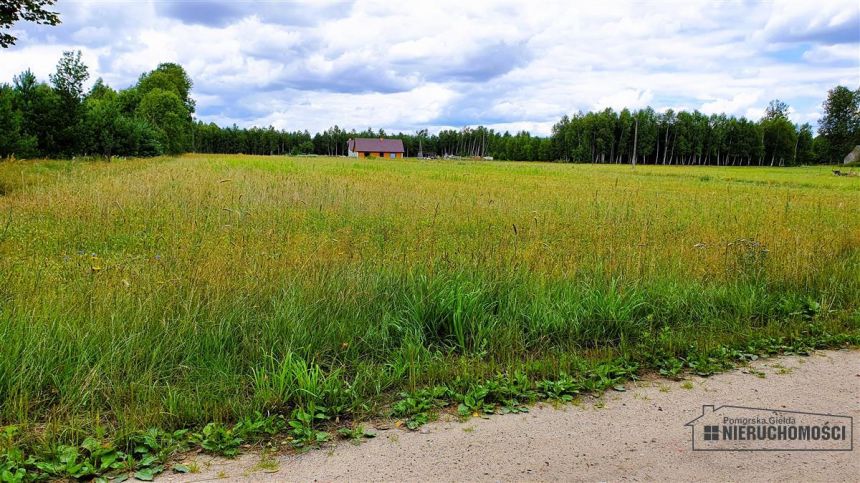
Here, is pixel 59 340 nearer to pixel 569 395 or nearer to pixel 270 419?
pixel 270 419

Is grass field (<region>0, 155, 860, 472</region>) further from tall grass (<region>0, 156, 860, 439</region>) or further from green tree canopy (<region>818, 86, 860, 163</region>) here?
green tree canopy (<region>818, 86, 860, 163</region>)

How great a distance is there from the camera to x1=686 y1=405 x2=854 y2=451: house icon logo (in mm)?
3197

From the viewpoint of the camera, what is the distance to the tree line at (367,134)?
1368 inches

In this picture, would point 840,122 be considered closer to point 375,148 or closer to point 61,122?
point 375,148

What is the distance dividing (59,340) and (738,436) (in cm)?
469

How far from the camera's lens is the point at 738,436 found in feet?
10.8

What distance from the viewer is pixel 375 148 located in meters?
127

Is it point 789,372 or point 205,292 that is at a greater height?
point 205,292

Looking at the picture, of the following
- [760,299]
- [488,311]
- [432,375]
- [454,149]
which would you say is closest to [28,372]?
[432,375]

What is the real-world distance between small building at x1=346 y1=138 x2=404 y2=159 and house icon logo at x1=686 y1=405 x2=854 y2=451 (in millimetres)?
123226

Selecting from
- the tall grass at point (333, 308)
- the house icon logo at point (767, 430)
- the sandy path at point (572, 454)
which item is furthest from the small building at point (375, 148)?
the house icon logo at point (767, 430)

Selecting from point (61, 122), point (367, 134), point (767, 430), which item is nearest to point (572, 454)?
point (767, 430)

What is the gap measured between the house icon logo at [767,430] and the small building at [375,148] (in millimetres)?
123226

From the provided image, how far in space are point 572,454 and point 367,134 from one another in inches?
6508
